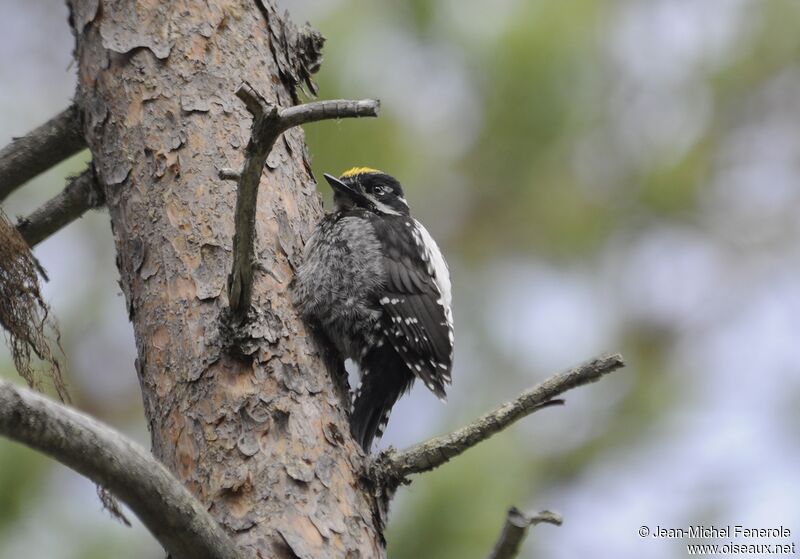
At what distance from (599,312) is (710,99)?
129 centimetres

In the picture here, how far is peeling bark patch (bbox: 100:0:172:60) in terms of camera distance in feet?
10.0

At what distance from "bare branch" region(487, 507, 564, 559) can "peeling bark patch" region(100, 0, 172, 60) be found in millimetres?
1952

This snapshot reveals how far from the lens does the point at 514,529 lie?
1.77m

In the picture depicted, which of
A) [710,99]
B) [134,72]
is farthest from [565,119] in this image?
[134,72]

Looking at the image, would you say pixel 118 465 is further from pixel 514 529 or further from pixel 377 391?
pixel 377 391

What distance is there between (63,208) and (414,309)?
1.25m

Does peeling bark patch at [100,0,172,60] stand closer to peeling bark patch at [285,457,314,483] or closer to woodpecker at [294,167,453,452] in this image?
woodpecker at [294,167,453,452]

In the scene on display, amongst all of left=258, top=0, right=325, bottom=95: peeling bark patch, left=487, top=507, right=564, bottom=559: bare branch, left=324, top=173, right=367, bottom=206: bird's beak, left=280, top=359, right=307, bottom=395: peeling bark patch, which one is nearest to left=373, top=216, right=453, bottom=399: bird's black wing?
left=324, top=173, right=367, bottom=206: bird's beak

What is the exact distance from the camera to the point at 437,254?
155 inches

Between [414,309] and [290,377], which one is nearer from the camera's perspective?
[290,377]

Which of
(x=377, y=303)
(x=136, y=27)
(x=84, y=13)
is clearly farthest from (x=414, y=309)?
(x=84, y=13)

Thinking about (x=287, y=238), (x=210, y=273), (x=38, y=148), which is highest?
(x=38, y=148)

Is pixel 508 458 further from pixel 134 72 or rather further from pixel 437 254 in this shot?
pixel 134 72

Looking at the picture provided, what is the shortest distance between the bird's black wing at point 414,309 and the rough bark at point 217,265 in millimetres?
491
